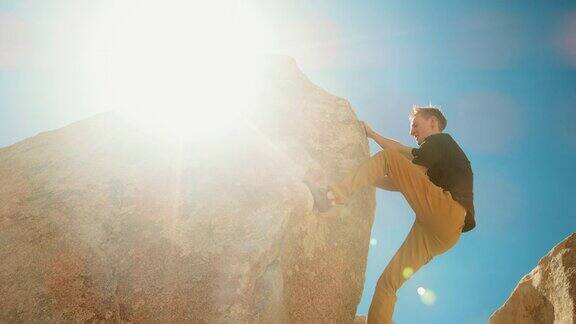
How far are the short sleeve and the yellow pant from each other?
1.13ft

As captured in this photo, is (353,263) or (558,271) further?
(558,271)

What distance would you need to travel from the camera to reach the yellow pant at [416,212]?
7.96 metres

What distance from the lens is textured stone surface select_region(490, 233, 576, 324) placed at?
907cm

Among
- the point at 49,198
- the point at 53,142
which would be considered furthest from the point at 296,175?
the point at 53,142

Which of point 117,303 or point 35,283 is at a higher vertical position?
point 35,283

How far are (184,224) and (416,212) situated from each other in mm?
4427

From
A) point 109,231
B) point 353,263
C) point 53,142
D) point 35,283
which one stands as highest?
point 53,142

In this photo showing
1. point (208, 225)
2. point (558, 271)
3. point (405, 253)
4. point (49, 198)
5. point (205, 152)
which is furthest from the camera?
point (558, 271)

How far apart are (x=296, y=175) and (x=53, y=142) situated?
5314 millimetres

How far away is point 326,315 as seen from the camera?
8.19 meters

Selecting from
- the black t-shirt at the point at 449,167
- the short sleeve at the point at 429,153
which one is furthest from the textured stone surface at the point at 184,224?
the black t-shirt at the point at 449,167

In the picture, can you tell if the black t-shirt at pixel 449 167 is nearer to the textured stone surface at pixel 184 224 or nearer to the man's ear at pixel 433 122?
the man's ear at pixel 433 122

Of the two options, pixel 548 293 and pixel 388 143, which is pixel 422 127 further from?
pixel 548 293

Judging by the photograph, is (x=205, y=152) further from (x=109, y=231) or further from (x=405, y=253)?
(x=405, y=253)
